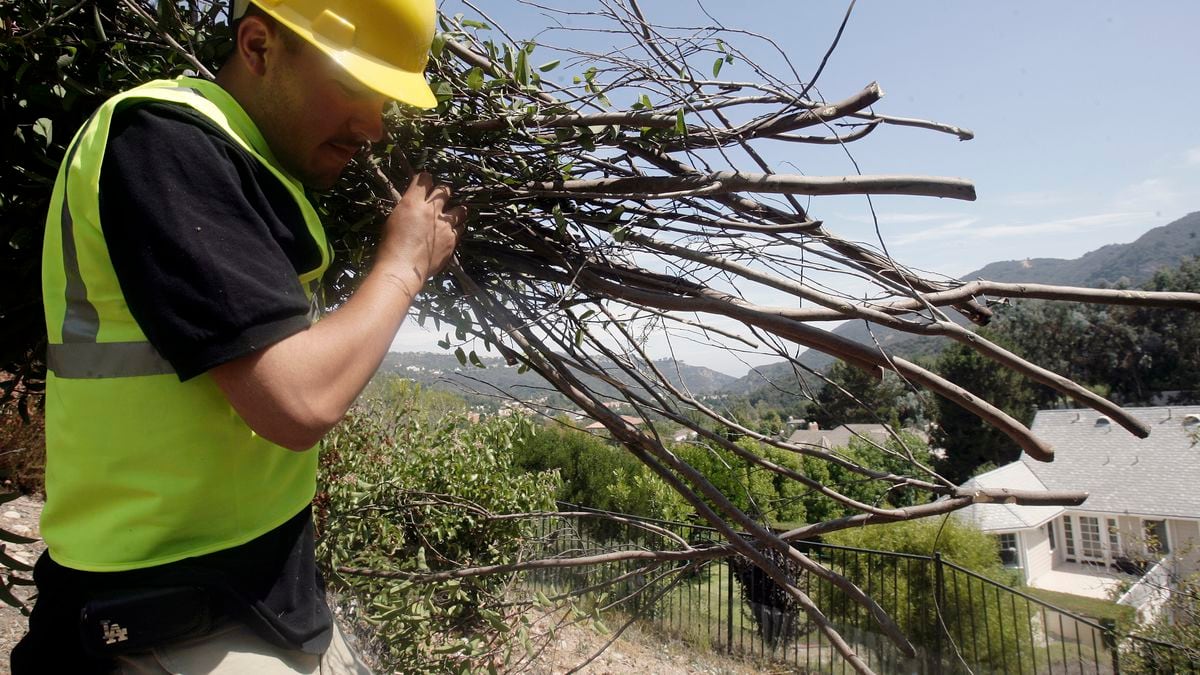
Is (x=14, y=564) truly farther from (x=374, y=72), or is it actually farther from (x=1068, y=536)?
(x=1068, y=536)

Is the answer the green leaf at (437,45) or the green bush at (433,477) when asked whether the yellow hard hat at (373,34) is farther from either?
the green bush at (433,477)

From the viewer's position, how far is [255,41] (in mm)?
1029

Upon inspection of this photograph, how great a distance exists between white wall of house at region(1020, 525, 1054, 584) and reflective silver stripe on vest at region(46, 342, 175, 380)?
95.0 feet

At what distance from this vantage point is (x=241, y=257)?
0.84m

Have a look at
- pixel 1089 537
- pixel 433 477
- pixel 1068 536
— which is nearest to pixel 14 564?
pixel 433 477

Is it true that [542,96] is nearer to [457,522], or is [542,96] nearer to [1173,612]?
[457,522]

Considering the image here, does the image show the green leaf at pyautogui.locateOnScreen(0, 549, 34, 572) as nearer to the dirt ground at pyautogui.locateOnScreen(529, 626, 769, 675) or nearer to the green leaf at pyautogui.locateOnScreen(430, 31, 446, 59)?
the green leaf at pyautogui.locateOnScreen(430, 31, 446, 59)

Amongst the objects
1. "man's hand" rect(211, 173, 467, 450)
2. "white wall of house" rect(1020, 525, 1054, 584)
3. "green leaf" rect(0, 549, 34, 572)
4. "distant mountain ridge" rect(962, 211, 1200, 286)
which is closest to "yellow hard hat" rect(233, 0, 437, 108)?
"man's hand" rect(211, 173, 467, 450)

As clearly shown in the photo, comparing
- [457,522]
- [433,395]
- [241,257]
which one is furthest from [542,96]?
[433,395]

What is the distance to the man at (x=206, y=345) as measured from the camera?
83 cm

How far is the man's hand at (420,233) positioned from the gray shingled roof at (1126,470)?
24749 mm

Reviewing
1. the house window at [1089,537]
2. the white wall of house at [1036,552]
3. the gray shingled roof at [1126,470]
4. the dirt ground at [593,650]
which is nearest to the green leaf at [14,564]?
the dirt ground at [593,650]

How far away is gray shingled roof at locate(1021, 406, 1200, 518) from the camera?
2175cm

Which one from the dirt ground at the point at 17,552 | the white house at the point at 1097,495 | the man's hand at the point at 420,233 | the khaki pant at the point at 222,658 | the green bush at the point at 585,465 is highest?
the man's hand at the point at 420,233
